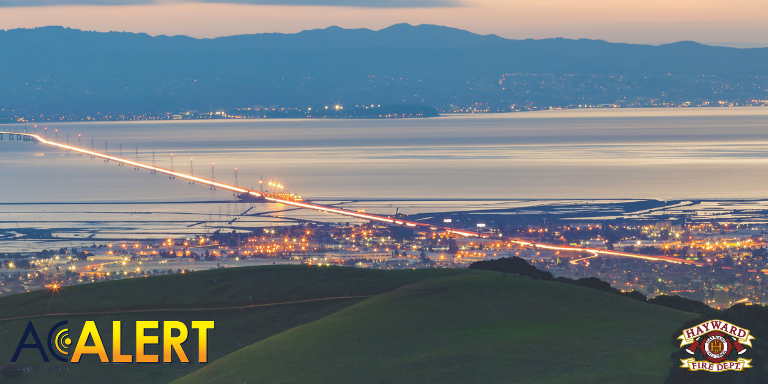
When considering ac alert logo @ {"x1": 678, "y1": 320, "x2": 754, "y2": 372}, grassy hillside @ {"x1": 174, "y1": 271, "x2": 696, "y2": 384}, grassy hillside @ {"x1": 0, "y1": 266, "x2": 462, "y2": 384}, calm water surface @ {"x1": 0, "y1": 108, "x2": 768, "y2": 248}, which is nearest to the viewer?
ac alert logo @ {"x1": 678, "y1": 320, "x2": 754, "y2": 372}

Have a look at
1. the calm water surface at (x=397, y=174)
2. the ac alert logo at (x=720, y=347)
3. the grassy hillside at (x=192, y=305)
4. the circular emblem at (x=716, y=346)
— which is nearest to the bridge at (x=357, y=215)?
the calm water surface at (x=397, y=174)

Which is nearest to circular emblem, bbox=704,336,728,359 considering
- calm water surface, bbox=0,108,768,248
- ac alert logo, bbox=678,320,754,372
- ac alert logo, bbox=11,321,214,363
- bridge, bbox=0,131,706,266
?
ac alert logo, bbox=678,320,754,372

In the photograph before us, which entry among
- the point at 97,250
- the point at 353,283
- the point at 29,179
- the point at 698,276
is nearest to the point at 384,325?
the point at 353,283

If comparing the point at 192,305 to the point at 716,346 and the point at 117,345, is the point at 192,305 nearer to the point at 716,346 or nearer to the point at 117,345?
the point at 117,345

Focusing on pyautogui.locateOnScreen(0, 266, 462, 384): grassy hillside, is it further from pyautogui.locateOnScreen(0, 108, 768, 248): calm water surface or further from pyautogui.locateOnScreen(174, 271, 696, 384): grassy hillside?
pyautogui.locateOnScreen(0, 108, 768, 248): calm water surface

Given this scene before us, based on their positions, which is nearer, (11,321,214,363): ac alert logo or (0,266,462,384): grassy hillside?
(11,321,214,363): ac alert logo

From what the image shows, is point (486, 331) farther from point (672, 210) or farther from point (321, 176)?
point (321, 176)
